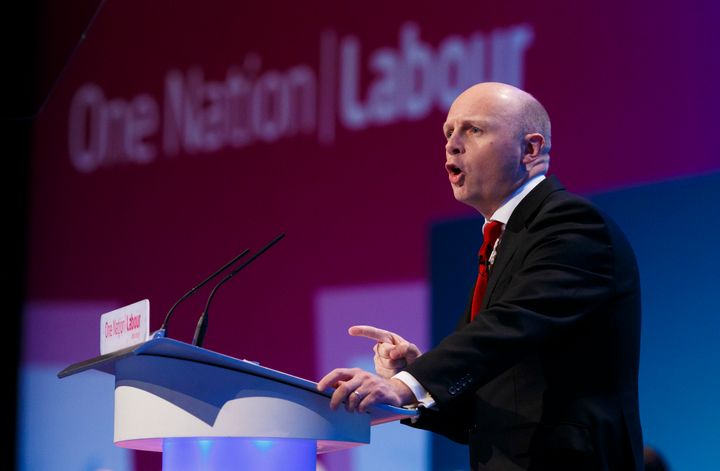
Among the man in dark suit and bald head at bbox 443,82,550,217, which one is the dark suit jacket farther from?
bald head at bbox 443,82,550,217

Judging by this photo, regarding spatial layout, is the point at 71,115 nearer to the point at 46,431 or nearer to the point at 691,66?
the point at 46,431

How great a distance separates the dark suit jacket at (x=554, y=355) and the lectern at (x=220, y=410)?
0.74ft

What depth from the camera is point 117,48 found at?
5043 millimetres

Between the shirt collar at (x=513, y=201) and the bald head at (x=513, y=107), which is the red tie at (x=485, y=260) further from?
the bald head at (x=513, y=107)

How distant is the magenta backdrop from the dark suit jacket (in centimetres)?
139

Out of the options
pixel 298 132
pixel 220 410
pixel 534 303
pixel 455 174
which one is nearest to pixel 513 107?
pixel 455 174

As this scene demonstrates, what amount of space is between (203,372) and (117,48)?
361 cm

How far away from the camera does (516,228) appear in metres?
2.16

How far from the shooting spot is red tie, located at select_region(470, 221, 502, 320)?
2230 millimetres

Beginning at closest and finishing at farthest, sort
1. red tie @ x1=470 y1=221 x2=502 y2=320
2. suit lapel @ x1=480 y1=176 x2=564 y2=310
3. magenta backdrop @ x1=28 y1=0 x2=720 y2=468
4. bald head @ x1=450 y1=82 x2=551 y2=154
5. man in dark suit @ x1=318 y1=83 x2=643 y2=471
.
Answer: man in dark suit @ x1=318 y1=83 x2=643 y2=471, suit lapel @ x1=480 y1=176 x2=564 y2=310, red tie @ x1=470 y1=221 x2=502 y2=320, bald head @ x1=450 y1=82 x2=551 y2=154, magenta backdrop @ x1=28 y1=0 x2=720 y2=468

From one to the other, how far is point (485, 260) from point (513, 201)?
0.16 m

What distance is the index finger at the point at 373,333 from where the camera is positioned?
84.3 inches

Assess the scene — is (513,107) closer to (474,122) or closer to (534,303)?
(474,122)

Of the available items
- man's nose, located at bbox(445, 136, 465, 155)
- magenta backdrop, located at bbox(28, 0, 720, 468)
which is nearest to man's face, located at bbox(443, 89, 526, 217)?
man's nose, located at bbox(445, 136, 465, 155)
